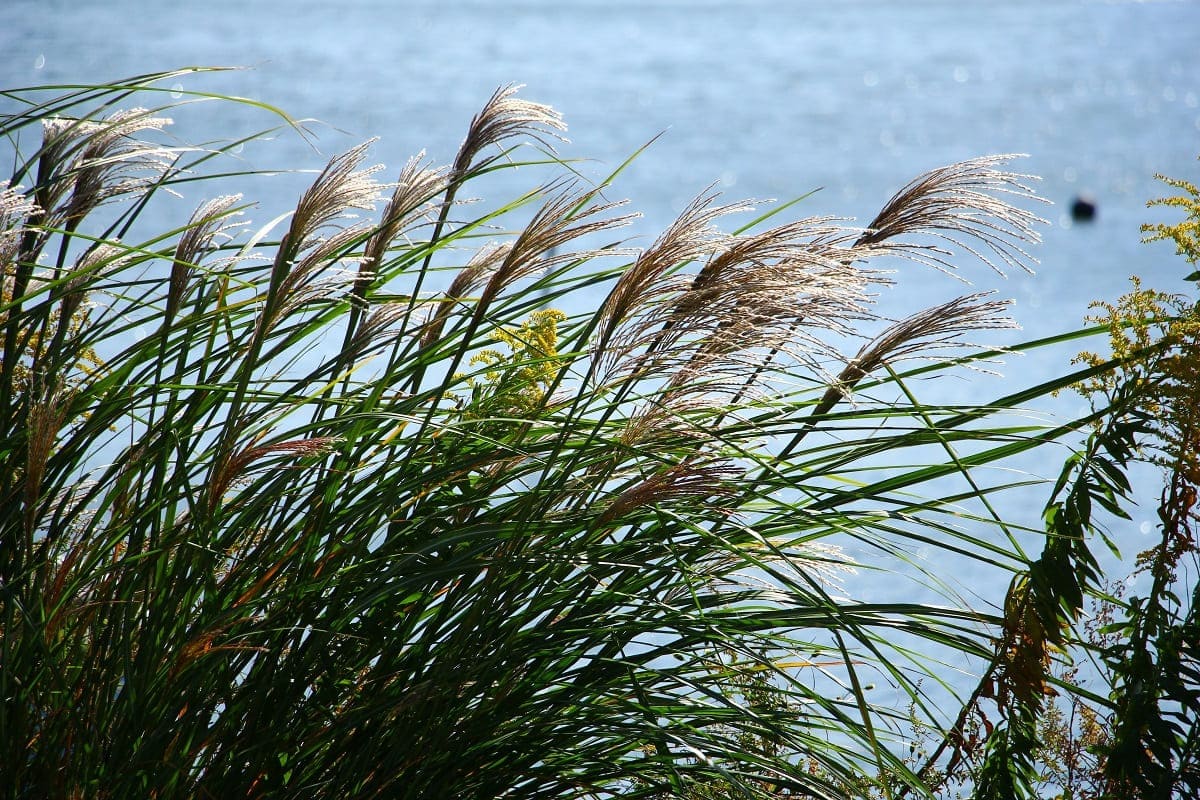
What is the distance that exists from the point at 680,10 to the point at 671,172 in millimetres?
8349

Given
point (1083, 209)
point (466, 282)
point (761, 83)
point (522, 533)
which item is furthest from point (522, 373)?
point (761, 83)

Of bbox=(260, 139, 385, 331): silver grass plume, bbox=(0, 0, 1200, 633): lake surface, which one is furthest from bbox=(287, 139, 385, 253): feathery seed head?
bbox=(0, 0, 1200, 633): lake surface

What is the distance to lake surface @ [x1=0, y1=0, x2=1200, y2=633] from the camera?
841cm

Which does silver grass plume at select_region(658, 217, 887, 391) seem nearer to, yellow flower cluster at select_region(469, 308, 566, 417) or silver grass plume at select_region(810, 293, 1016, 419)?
silver grass plume at select_region(810, 293, 1016, 419)

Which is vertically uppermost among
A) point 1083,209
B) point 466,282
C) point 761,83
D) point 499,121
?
point 761,83

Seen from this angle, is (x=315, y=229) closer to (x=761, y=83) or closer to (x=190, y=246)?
(x=190, y=246)

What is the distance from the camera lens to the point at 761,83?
42.5ft

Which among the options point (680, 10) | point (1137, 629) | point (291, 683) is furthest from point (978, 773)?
point (680, 10)

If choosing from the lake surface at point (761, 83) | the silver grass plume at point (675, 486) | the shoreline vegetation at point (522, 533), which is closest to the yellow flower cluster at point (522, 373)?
the shoreline vegetation at point (522, 533)

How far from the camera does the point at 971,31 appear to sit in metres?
16.5

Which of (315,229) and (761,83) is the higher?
(761,83)

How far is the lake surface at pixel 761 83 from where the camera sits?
331 inches

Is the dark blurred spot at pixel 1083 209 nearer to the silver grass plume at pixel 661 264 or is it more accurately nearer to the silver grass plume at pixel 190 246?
the silver grass plume at pixel 661 264

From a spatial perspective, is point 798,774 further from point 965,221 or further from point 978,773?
point 965,221
